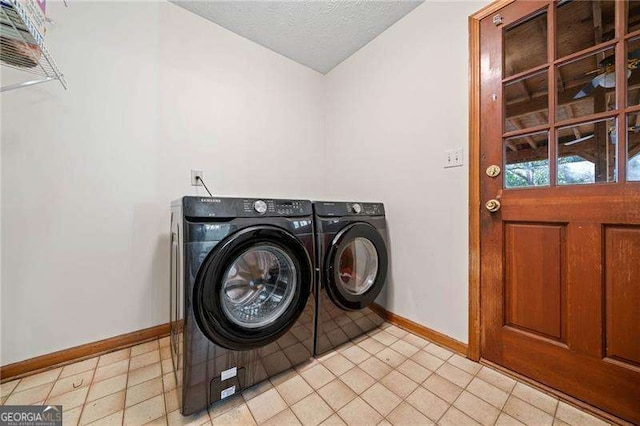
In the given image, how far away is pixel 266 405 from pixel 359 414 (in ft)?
1.29

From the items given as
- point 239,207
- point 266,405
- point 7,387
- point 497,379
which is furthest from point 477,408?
point 7,387

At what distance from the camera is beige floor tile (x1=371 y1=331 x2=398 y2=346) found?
1.49 metres

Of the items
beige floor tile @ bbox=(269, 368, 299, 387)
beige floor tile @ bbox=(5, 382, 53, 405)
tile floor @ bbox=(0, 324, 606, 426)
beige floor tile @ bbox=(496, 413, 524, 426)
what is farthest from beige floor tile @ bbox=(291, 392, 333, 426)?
beige floor tile @ bbox=(5, 382, 53, 405)

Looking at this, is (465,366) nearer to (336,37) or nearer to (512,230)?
(512,230)

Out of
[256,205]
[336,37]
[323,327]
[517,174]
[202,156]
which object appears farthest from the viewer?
[336,37]

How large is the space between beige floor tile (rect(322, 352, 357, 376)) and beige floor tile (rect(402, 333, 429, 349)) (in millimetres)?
440

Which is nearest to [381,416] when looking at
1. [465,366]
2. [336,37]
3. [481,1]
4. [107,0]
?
[465,366]

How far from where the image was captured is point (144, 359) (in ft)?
4.39

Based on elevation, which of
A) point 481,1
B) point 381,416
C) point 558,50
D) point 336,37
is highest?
point 336,37

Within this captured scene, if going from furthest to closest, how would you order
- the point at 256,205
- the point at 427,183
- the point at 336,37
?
the point at 336,37 < the point at 427,183 < the point at 256,205

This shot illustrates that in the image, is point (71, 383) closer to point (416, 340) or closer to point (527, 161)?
point (416, 340)

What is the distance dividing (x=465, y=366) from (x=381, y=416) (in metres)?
0.60

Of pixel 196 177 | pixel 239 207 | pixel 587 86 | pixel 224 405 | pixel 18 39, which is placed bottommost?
pixel 224 405

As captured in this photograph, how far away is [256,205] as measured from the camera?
3.52 feet
